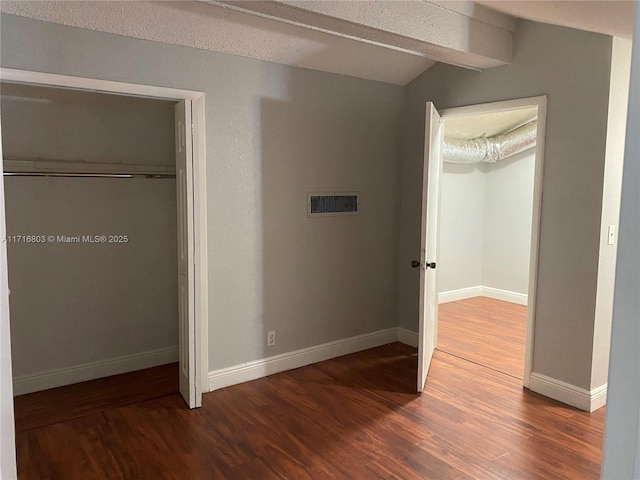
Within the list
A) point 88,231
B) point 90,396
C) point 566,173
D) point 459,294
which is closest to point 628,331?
point 566,173

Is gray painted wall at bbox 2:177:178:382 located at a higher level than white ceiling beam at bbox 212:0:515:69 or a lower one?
lower

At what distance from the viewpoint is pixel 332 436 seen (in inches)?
112

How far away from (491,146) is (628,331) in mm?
5705

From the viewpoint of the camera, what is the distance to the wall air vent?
152 inches

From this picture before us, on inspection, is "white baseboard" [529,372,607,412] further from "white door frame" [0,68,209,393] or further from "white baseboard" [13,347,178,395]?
"white baseboard" [13,347,178,395]

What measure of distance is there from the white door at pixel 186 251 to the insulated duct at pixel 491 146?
11.1 feet

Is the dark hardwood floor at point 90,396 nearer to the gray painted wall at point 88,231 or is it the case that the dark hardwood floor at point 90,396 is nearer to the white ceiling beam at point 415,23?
the gray painted wall at point 88,231

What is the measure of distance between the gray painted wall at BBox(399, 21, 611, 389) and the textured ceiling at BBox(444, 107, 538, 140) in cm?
176

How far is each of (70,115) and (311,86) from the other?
1.73 m

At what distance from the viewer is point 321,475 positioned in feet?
8.09

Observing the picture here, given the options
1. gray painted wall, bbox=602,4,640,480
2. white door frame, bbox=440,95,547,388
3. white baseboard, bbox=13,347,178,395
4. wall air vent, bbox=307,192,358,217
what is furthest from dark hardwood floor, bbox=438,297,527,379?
gray painted wall, bbox=602,4,640,480

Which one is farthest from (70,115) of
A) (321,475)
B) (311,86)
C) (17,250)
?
(321,475)

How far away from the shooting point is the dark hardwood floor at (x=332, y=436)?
2.52m

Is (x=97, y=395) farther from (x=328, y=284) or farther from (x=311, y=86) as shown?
(x=311, y=86)
